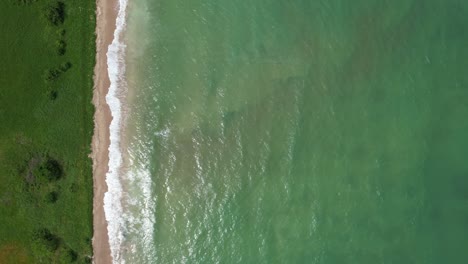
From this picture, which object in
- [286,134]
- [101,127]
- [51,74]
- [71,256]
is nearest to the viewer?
[71,256]

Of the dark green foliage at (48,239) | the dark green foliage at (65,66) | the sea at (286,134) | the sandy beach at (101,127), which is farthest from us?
the sea at (286,134)

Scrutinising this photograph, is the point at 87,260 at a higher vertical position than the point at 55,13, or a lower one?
lower

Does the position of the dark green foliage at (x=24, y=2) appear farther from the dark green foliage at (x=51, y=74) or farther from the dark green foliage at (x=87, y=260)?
the dark green foliage at (x=87, y=260)

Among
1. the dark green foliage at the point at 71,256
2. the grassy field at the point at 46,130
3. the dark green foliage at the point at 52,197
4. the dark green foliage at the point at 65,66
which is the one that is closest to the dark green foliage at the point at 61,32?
the grassy field at the point at 46,130

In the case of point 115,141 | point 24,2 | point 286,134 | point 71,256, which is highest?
point 24,2

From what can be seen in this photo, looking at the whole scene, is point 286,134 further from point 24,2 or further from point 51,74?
point 24,2

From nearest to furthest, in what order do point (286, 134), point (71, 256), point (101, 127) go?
point (71, 256)
point (101, 127)
point (286, 134)

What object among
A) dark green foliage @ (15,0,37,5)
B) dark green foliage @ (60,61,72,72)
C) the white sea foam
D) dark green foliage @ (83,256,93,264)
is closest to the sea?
the white sea foam

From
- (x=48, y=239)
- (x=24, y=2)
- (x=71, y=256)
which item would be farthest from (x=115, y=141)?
(x=24, y=2)

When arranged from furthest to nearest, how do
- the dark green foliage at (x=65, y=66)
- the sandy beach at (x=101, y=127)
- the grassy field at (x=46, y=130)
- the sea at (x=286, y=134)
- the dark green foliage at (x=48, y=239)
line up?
the sea at (x=286, y=134), the dark green foliage at (x=65, y=66), the sandy beach at (x=101, y=127), the grassy field at (x=46, y=130), the dark green foliage at (x=48, y=239)
